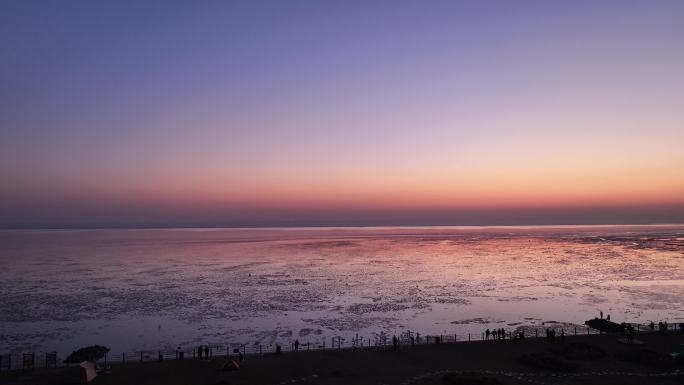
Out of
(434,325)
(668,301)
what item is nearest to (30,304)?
(434,325)

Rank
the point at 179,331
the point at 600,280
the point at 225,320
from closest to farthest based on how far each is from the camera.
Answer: the point at 179,331 → the point at 225,320 → the point at 600,280

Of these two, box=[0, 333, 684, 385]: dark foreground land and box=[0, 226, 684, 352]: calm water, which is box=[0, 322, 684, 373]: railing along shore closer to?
box=[0, 226, 684, 352]: calm water

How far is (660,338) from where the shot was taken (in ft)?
117

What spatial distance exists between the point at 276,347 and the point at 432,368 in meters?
Result: 11.7

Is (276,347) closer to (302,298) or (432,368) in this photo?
(432,368)

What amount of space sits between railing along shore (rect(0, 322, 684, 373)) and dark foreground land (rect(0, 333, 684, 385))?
1.70 metres

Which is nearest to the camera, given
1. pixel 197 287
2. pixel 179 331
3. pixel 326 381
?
pixel 326 381

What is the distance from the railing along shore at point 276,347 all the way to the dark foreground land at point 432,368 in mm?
1699

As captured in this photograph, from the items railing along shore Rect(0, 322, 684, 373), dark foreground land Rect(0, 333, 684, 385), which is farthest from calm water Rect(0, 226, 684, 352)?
dark foreground land Rect(0, 333, 684, 385)

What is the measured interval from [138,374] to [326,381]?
11.3m

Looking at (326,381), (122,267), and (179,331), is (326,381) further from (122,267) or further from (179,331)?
(122,267)

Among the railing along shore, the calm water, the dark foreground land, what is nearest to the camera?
the dark foreground land

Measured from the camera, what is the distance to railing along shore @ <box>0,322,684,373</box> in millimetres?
32500

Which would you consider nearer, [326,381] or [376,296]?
[326,381]
